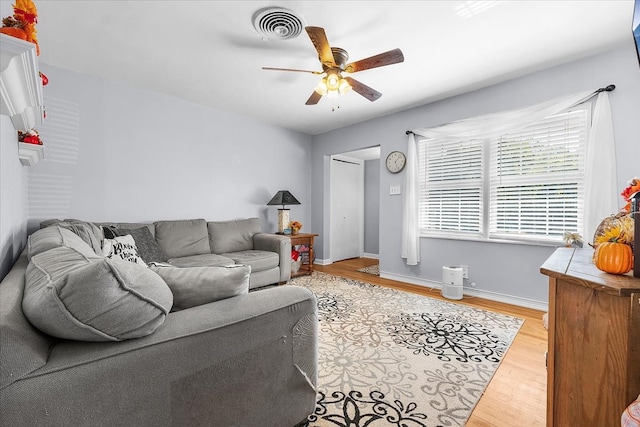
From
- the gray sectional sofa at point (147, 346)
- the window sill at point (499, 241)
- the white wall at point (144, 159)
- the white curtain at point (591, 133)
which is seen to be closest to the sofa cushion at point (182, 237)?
the white wall at point (144, 159)

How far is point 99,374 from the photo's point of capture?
0.73 meters

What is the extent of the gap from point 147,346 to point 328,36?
8.07 ft

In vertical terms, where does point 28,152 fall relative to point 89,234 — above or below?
above

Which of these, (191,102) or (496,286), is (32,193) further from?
(496,286)

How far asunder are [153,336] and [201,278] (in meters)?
0.29

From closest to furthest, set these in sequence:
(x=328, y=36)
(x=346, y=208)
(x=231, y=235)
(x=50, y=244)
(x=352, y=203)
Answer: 1. (x=50, y=244)
2. (x=328, y=36)
3. (x=231, y=235)
4. (x=346, y=208)
5. (x=352, y=203)

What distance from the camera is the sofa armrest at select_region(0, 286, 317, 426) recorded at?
678 millimetres

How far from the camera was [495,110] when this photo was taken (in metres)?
3.21

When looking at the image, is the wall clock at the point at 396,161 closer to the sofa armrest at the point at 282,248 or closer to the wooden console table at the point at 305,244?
the wooden console table at the point at 305,244

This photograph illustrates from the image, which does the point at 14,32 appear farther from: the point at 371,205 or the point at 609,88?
the point at 371,205

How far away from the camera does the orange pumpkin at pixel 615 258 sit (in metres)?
0.98

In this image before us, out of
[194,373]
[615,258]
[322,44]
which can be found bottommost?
[194,373]

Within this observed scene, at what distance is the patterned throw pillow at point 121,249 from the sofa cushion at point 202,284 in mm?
1412

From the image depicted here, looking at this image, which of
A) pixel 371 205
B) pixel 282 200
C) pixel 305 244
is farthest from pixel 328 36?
pixel 371 205
